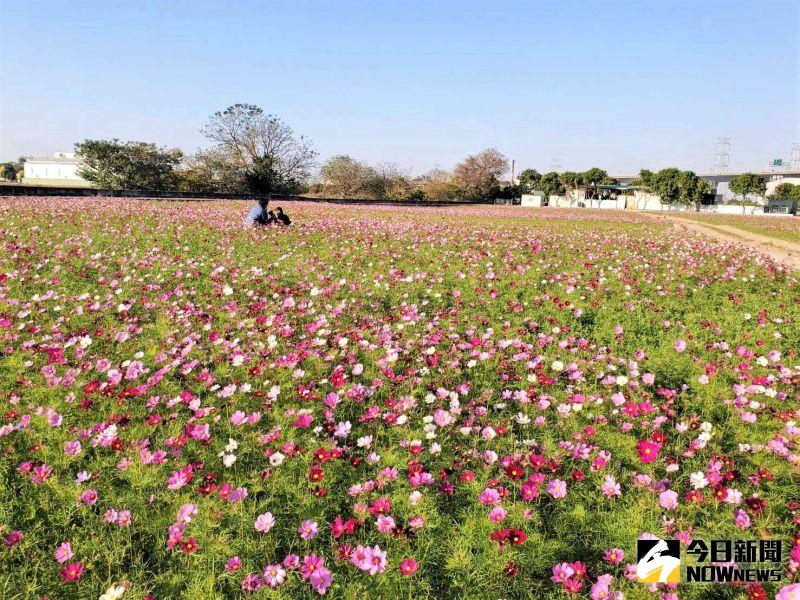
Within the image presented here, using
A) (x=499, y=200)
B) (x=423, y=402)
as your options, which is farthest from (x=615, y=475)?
(x=499, y=200)

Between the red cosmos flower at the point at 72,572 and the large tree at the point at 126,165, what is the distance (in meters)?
54.9

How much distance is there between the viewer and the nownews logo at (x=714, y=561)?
2.27 m

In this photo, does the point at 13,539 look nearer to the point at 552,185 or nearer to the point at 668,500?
the point at 668,500

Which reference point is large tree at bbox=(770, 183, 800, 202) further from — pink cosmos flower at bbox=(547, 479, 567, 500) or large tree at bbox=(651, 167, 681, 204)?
pink cosmos flower at bbox=(547, 479, 567, 500)

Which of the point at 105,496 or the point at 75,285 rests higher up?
the point at 75,285

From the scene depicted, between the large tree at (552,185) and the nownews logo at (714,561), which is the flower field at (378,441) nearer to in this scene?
the nownews logo at (714,561)

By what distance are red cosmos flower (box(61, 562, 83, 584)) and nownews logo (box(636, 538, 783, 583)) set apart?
2.68 m

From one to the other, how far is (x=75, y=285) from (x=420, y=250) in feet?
22.5

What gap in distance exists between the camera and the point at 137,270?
7746 millimetres

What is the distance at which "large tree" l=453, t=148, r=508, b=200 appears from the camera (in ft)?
273

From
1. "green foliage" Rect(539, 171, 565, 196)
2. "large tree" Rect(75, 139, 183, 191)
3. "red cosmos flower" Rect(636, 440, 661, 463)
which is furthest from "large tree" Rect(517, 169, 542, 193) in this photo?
"red cosmos flower" Rect(636, 440, 661, 463)

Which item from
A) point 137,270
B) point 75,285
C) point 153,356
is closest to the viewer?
point 153,356

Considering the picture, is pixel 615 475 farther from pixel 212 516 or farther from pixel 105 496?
pixel 105 496

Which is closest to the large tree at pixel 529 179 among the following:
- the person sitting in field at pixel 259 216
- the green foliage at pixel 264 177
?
the green foliage at pixel 264 177
